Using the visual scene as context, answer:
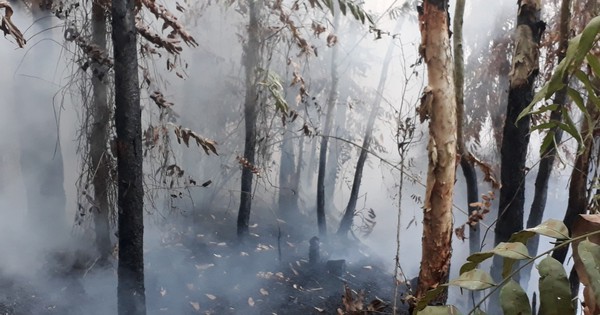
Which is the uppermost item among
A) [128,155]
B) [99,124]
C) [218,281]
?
[99,124]

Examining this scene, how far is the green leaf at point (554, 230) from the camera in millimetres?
809

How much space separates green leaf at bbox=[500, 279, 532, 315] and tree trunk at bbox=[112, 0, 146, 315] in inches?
155

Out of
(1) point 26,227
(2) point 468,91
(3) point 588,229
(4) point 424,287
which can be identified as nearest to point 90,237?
(1) point 26,227

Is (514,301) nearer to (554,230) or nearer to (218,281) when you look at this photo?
(554,230)

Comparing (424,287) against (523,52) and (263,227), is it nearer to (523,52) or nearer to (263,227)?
(523,52)

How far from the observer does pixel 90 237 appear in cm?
675

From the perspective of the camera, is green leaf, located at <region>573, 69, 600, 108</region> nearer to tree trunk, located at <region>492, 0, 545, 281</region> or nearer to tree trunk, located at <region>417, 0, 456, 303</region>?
tree trunk, located at <region>417, 0, 456, 303</region>

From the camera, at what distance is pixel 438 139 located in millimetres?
2607

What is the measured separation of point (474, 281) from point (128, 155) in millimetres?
3917

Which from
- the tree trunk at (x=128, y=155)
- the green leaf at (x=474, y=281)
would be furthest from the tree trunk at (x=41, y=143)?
the green leaf at (x=474, y=281)

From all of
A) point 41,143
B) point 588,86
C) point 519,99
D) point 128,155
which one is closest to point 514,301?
point 588,86

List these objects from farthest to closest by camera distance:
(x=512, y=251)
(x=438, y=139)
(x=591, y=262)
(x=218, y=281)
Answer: (x=218, y=281)
(x=438, y=139)
(x=512, y=251)
(x=591, y=262)

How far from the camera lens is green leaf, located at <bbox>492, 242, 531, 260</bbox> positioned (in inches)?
32.5

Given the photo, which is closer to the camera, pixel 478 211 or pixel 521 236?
pixel 521 236
